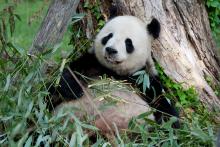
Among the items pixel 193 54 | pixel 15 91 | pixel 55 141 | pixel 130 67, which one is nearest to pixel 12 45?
pixel 15 91

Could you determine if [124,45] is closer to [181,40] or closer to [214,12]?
[181,40]

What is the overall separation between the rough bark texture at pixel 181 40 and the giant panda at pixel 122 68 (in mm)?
180

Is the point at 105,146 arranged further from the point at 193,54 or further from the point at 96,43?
the point at 193,54

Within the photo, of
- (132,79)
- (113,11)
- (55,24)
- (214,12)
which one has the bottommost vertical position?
(132,79)

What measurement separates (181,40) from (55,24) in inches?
53.2

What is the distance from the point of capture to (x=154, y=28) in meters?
5.09

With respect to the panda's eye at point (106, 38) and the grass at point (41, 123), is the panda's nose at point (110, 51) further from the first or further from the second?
the grass at point (41, 123)

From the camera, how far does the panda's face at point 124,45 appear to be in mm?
4840

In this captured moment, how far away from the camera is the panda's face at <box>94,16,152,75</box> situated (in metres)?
4.84

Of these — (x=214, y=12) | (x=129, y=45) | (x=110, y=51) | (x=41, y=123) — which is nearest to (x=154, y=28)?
(x=129, y=45)

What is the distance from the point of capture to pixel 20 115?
401 cm

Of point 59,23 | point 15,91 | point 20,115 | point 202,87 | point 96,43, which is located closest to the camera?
point 20,115

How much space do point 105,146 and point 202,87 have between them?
1.61 meters

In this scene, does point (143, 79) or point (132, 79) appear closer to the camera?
point (143, 79)
